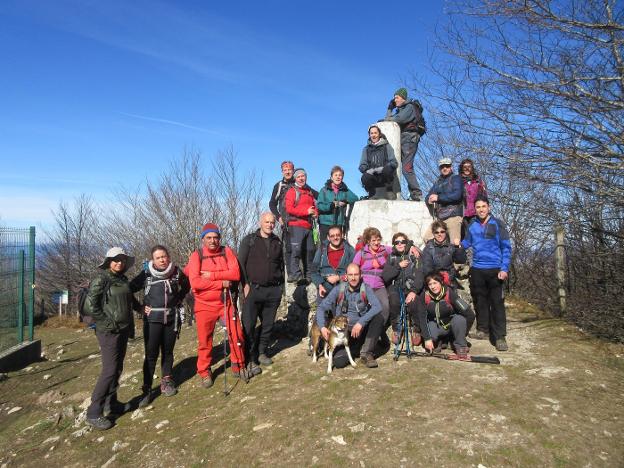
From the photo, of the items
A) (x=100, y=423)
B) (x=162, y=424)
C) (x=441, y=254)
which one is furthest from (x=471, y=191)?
(x=100, y=423)

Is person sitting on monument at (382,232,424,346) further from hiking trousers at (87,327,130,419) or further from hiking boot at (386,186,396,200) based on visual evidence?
hiking trousers at (87,327,130,419)

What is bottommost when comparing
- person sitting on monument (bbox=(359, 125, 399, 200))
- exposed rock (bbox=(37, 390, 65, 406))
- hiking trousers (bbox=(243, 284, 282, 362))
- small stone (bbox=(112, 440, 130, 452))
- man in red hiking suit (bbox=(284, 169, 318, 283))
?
exposed rock (bbox=(37, 390, 65, 406))

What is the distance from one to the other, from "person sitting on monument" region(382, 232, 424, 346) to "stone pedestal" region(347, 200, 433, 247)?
5.51ft

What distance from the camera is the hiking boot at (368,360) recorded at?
16.3ft

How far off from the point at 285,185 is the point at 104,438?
4217 millimetres

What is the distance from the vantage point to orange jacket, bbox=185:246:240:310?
16.4ft

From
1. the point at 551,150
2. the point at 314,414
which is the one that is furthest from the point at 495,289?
the point at 314,414

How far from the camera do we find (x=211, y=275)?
5.01 metres

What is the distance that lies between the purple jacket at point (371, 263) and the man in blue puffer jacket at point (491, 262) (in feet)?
3.74

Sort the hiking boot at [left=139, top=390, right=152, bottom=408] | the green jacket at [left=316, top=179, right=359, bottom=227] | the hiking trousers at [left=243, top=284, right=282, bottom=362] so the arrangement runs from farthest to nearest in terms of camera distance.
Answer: the green jacket at [left=316, top=179, right=359, bottom=227]
the hiking trousers at [left=243, top=284, right=282, bottom=362]
the hiking boot at [left=139, top=390, right=152, bottom=408]

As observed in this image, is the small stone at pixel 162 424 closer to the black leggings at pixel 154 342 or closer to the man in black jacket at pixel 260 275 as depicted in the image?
the black leggings at pixel 154 342

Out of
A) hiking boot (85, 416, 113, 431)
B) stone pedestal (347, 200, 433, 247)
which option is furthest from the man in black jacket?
stone pedestal (347, 200, 433, 247)

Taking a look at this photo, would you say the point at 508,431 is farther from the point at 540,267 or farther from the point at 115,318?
the point at 540,267

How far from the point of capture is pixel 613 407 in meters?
3.91
